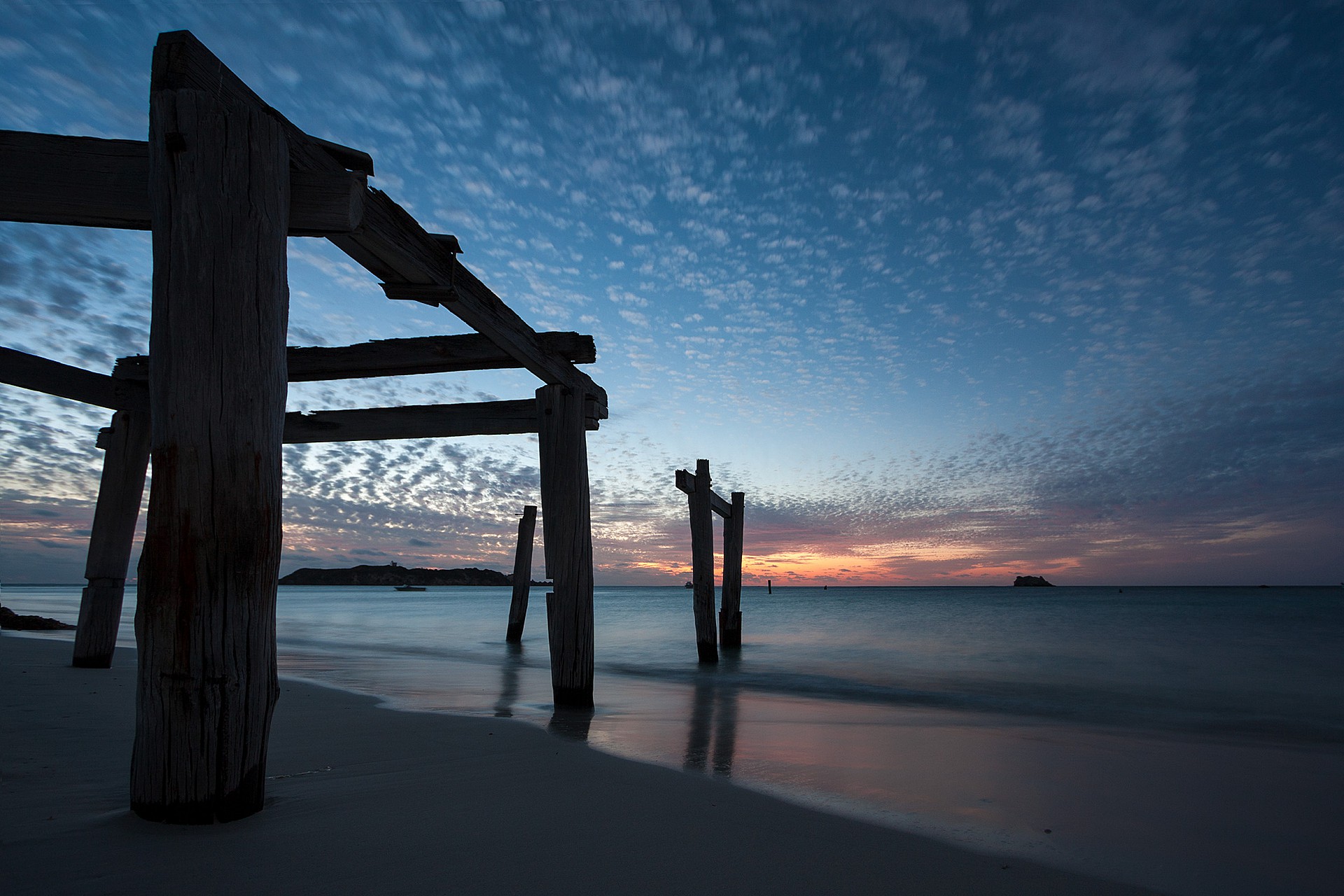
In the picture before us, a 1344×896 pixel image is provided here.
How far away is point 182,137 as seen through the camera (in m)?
2.44

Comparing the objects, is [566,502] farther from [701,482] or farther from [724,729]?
[701,482]

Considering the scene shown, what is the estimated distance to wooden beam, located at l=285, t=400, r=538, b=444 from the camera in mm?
6715

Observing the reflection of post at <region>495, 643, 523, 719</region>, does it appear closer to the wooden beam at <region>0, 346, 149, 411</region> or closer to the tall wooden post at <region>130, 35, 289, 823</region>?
the tall wooden post at <region>130, 35, 289, 823</region>

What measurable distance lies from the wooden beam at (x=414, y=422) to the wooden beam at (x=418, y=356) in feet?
2.55

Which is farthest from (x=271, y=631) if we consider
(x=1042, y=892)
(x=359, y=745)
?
(x=1042, y=892)

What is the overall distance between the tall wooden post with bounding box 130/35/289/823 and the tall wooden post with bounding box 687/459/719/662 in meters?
9.87

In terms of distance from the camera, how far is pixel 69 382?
6.14 metres

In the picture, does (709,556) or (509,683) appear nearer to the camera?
(509,683)

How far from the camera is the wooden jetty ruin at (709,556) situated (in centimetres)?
1241

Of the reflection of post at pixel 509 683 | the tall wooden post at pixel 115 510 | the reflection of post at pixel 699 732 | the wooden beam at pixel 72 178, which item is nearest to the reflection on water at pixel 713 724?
the reflection of post at pixel 699 732

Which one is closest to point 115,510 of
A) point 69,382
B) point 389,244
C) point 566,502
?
point 69,382

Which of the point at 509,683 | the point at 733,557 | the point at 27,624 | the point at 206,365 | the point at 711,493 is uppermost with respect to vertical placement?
the point at 711,493

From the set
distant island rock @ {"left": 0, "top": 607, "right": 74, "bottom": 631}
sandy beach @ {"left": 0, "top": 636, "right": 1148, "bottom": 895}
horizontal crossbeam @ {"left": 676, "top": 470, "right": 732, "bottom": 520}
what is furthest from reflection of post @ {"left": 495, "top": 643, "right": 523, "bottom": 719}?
distant island rock @ {"left": 0, "top": 607, "right": 74, "bottom": 631}

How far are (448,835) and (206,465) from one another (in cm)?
168
